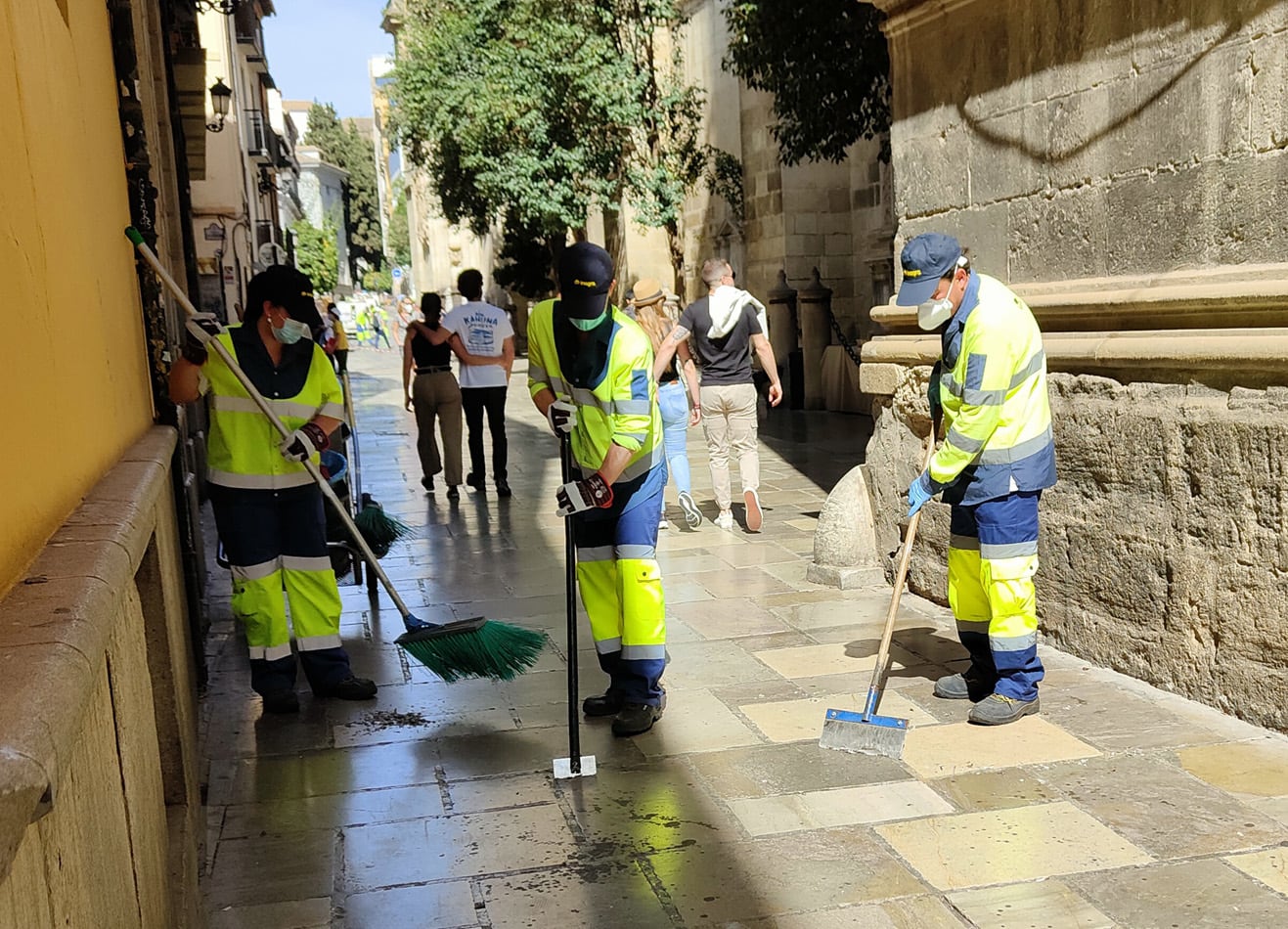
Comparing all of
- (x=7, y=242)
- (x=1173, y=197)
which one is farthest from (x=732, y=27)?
(x=7, y=242)

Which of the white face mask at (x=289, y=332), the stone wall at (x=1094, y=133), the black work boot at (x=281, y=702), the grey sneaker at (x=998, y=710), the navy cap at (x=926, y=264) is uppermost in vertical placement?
the stone wall at (x=1094, y=133)

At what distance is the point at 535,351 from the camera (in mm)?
4949

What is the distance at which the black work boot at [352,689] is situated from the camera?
5.38 m

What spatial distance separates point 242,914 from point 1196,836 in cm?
271

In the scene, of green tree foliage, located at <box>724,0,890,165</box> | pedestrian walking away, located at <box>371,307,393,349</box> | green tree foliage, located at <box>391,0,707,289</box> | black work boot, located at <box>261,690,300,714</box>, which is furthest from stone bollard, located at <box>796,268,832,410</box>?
pedestrian walking away, located at <box>371,307,393,349</box>

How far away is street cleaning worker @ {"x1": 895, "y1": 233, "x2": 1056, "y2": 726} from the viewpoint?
4.54 metres

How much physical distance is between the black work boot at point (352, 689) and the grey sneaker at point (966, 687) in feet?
7.68

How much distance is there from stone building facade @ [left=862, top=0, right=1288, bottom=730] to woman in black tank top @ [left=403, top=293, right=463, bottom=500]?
4946 millimetres

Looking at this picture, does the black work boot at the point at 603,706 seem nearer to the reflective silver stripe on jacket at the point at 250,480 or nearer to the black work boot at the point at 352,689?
the black work boot at the point at 352,689

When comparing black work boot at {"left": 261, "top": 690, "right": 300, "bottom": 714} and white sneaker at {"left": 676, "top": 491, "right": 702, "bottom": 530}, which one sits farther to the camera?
white sneaker at {"left": 676, "top": 491, "right": 702, "bottom": 530}

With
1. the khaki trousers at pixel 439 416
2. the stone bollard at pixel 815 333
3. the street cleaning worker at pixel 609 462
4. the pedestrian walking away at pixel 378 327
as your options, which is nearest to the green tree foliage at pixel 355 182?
the pedestrian walking away at pixel 378 327

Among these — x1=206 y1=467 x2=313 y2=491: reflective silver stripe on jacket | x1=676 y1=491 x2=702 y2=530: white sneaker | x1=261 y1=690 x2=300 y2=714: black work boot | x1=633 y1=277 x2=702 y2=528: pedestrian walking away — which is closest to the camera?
x1=206 y1=467 x2=313 y2=491: reflective silver stripe on jacket

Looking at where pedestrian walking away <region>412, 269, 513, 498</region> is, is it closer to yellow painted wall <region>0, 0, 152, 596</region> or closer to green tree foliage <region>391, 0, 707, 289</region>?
yellow painted wall <region>0, 0, 152, 596</region>

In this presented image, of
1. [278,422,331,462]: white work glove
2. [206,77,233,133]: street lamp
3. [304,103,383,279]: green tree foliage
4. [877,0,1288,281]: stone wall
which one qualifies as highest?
[304,103,383,279]: green tree foliage
